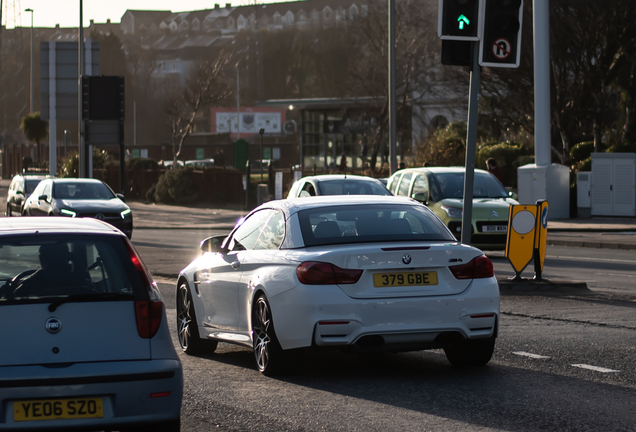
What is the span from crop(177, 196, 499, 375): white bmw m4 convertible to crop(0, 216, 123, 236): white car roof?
2090mm

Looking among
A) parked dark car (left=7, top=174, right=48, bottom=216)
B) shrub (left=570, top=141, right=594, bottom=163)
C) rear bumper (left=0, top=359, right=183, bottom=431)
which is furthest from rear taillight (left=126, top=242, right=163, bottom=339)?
shrub (left=570, top=141, right=594, bottom=163)

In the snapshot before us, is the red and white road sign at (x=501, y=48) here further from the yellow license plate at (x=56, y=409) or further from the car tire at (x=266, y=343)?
the yellow license plate at (x=56, y=409)

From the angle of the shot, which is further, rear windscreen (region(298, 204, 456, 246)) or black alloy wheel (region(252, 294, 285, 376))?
rear windscreen (region(298, 204, 456, 246))

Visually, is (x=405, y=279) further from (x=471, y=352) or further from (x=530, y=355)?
(x=530, y=355)

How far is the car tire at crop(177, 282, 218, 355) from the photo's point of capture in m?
9.19

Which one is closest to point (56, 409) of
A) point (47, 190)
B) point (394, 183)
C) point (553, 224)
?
point (394, 183)

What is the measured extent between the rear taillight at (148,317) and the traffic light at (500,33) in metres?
8.52

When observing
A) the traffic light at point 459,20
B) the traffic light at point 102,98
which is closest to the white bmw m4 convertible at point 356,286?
the traffic light at point 459,20

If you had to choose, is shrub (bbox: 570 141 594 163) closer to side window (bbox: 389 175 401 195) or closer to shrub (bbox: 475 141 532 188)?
shrub (bbox: 475 141 532 188)

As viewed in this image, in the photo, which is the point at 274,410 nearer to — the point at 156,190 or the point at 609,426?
the point at 609,426

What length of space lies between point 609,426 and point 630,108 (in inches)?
1237

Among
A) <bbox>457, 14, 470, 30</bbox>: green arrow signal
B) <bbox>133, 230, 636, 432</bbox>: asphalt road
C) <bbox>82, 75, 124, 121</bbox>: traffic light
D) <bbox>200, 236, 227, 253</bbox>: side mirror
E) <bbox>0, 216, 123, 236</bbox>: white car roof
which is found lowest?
<bbox>133, 230, 636, 432</bbox>: asphalt road

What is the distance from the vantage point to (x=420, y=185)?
20.2m

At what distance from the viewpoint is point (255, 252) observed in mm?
8352
